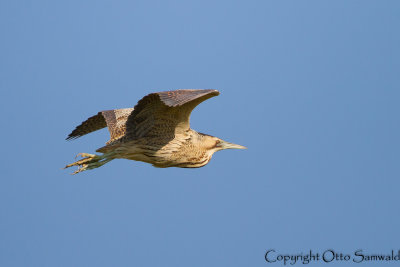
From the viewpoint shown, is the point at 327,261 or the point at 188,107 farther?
the point at 327,261

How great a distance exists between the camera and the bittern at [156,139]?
6.07 meters

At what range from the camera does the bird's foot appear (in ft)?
21.1

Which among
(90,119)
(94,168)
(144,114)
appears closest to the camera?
(144,114)

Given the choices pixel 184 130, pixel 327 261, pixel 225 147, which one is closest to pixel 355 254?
pixel 327 261

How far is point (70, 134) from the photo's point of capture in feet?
23.6

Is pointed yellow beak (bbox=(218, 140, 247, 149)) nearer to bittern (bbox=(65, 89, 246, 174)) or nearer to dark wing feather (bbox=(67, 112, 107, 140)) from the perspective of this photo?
bittern (bbox=(65, 89, 246, 174))

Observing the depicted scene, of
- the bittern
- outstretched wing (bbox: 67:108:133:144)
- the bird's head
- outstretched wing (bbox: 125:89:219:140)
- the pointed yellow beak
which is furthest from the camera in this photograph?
the pointed yellow beak

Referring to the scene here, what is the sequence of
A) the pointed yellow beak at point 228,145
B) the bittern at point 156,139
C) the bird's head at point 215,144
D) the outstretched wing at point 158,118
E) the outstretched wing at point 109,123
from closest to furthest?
the outstretched wing at point 158,118
the bittern at point 156,139
the outstretched wing at point 109,123
the bird's head at point 215,144
the pointed yellow beak at point 228,145

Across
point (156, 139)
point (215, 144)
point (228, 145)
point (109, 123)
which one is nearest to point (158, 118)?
point (156, 139)

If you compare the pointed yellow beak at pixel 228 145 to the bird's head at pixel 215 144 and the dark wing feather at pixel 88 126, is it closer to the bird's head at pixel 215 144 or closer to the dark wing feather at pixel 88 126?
the bird's head at pixel 215 144

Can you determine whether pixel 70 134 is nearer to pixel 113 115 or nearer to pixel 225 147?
pixel 113 115

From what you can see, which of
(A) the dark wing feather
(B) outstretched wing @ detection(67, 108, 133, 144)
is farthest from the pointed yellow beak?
(A) the dark wing feather

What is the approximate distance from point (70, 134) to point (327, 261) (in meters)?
3.19

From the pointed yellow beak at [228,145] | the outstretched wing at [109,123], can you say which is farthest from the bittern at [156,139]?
the pointed yellow beak at [228,145]
